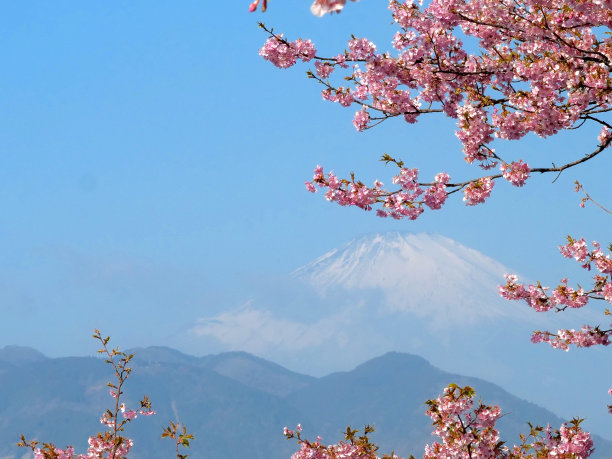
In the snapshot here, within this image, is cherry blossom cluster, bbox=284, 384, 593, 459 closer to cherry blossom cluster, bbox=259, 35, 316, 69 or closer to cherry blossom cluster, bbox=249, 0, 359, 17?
cherry blossom cluster, bbox=259, 35, 316, 69

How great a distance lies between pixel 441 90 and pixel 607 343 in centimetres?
445

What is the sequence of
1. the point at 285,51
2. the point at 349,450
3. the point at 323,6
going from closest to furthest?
the point at 323,6 < the point at 349,450 < the point at 285,51

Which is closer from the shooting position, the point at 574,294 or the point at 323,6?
the point at 323,6

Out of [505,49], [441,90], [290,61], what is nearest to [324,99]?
[290,61]

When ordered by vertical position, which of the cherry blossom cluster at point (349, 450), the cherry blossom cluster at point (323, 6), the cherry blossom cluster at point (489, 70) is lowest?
the cherry blossom cluster at point (349, 450)

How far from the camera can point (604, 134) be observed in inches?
426

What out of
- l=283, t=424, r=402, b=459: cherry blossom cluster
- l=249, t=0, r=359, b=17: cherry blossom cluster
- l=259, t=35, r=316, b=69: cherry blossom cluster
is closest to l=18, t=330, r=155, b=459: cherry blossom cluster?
l=283, t=424, r=402, b=459: cherry blossom cluster

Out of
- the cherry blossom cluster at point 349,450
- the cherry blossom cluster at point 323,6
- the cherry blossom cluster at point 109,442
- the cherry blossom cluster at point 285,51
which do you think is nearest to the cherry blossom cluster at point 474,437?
the cherry blossom cluster at point 349,450

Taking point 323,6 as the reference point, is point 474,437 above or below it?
below

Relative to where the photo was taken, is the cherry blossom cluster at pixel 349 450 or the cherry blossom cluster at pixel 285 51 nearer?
the cherry blossom cluster at pixel 349 450

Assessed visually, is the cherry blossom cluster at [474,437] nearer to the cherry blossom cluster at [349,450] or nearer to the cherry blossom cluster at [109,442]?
the cherry blossom cluster at [349,450]

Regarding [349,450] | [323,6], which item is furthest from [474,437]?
[323,6]

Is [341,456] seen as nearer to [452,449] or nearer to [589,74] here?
[452,449]

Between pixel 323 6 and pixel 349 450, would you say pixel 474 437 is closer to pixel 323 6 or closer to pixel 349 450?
pixel 349 450
